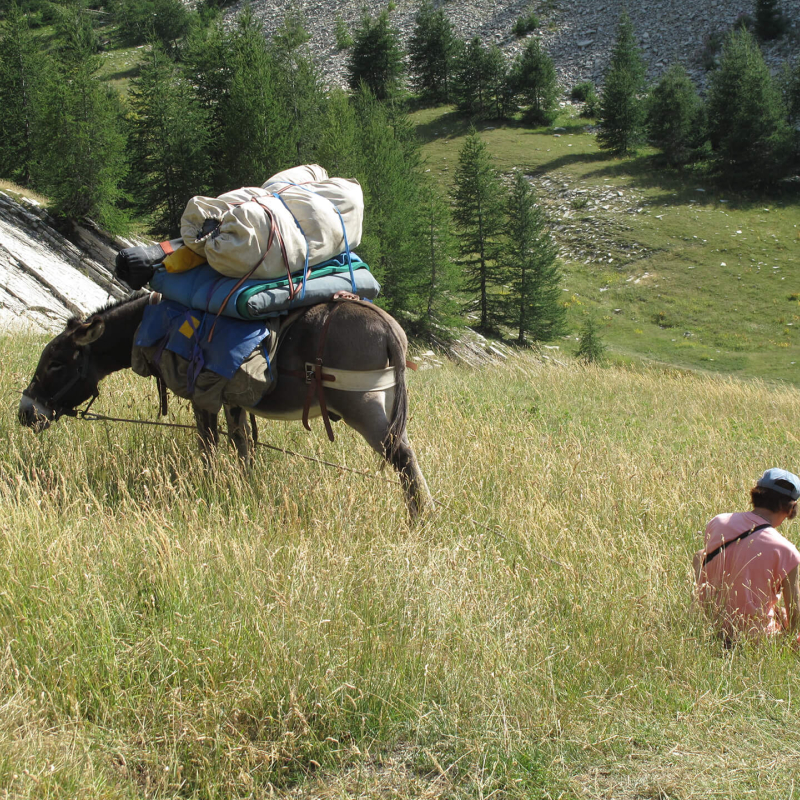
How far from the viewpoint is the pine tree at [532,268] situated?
38.2 metres

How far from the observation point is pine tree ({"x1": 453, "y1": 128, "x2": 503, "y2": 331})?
127ft

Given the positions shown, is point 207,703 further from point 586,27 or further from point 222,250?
point 586,27

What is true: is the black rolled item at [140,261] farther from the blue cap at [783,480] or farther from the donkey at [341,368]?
the blue cap at [783,480]

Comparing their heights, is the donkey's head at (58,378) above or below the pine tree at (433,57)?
below

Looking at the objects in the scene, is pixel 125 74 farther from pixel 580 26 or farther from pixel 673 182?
pixel 673 182

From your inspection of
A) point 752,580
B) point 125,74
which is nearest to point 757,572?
point 752,580

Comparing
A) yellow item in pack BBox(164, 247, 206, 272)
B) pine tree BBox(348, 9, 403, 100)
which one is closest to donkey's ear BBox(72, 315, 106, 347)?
yellow item in pack BBox(164, 247, 206, 272)

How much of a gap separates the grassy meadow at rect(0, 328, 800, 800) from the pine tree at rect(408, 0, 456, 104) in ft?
254

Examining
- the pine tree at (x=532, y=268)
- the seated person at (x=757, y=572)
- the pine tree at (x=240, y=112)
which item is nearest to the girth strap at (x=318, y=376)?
the seated person at (x=757, y=572)

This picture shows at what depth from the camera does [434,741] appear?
9.23ft

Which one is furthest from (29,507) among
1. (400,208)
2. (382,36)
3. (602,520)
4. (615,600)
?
A: (382,36)

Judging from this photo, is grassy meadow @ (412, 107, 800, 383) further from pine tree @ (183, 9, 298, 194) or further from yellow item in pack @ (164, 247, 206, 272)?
yellow item in pack @ (164, 247, 206, 272)

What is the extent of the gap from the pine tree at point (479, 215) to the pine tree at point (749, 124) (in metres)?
26.9

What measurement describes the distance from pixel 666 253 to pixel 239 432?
1846 inches
